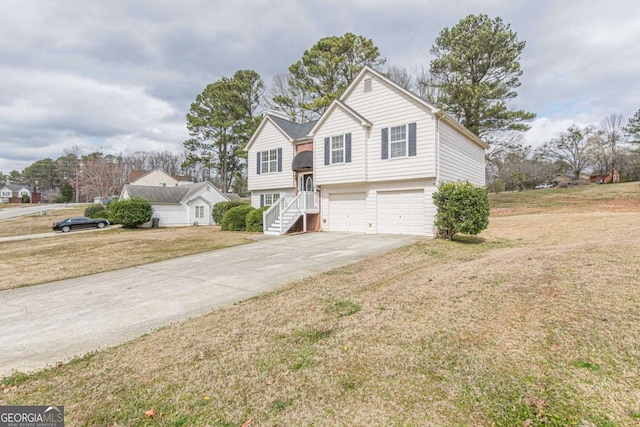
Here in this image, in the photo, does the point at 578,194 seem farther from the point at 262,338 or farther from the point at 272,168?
the point at 262,338

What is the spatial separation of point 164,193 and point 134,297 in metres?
26.6

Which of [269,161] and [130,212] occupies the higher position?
[269,161]

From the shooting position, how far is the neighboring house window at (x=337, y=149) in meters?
15.5

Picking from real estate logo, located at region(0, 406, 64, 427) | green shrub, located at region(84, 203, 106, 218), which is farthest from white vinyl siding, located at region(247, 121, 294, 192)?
green shrub, located at region(84, 203, 106, 218)

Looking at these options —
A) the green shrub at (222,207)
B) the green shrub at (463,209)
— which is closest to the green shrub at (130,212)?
the green shrub at (222,207)

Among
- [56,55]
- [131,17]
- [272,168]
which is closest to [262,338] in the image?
[131,17]

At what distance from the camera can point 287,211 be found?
651 inches

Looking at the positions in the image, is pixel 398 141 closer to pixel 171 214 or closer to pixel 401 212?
pixel 401 212

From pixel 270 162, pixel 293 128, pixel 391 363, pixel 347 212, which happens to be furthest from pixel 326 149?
pixel 391 363

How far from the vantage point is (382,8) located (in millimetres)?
13141

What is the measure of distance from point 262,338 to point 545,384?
10.4 feet

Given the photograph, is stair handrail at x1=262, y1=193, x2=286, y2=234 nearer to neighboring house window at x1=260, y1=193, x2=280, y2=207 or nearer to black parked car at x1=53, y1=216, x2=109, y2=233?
neighboring house window at x1=260, y1=193, x2=280, y2=207

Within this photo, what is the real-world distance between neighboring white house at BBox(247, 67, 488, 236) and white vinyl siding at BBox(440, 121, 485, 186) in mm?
45

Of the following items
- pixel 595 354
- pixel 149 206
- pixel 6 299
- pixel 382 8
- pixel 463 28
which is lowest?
pixel 6 299
